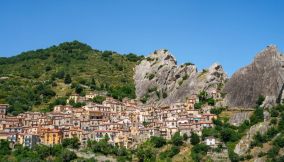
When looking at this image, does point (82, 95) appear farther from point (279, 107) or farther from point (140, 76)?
point (279, 107)

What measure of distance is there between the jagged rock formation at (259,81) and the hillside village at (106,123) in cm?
490

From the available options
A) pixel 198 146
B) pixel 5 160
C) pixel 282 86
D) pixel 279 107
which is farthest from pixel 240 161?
pixel 5 160

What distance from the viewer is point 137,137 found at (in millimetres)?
94375

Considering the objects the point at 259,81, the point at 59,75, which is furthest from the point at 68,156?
the point at 59,75

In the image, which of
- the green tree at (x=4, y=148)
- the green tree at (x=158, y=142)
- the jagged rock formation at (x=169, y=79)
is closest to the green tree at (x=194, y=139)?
the green tree at (x=158, y=142)

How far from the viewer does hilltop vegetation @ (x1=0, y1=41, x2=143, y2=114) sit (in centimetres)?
11550

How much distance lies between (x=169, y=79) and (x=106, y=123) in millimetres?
28005

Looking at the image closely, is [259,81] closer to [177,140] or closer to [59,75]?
[177,140]

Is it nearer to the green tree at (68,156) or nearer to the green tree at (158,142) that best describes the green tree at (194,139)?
the green tree at (158,142)

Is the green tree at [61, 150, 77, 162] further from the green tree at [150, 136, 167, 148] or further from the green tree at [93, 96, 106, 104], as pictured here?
the green tree at [93, 96, 106, 104]

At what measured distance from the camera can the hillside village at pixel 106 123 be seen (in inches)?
3681

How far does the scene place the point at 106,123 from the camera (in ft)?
324

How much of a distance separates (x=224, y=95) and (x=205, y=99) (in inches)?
161

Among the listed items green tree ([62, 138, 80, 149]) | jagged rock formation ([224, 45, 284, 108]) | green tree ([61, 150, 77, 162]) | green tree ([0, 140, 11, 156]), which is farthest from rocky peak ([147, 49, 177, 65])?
green tree ([0, 140, 11, 156])
